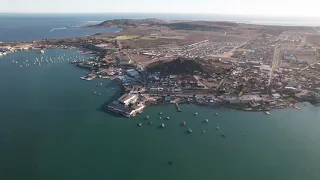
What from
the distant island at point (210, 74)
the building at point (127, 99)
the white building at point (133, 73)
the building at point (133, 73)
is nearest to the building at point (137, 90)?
the distant island at point (210, 74)

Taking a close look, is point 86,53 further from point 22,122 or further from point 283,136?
point 283,136

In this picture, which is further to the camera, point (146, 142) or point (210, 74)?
point (210, 74)

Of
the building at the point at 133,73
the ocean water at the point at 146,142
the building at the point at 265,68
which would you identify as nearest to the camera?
the ocean water at the point at 146,142

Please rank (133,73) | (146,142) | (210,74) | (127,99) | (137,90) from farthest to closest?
(133,73) < (210,74) < (137,90) < (127,99) < (146,142)

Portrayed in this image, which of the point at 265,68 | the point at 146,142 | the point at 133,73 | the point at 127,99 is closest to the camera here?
the point at 146,142

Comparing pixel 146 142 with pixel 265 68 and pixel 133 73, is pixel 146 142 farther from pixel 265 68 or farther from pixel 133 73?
pixel 265 68

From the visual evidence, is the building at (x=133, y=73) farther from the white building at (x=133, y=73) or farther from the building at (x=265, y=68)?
the building at (x=265, y=68)

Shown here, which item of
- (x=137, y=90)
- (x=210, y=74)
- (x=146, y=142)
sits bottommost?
(x=146, y=142)

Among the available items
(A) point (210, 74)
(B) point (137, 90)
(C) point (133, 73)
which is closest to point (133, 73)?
(C) point (133, 73)

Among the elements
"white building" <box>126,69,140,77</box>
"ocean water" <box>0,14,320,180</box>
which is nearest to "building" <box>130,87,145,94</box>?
"ocean water" <box>0,14,320,180</box>
